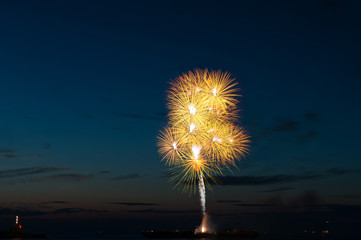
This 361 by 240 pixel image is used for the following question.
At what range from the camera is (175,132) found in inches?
2405

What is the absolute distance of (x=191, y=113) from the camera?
2304 inches

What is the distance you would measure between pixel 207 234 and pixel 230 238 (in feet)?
86.0

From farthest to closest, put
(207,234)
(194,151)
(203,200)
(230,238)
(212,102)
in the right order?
(230,238) → (207,234) → (203,200) → (194,151) → (212,102)

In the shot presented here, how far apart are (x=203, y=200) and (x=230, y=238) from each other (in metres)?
110

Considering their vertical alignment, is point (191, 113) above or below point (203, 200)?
above

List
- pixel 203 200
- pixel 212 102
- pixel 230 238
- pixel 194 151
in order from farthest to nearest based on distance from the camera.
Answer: pixel 230 238 → pixel 203 200 → pixel 194 151 → pixel 212 102

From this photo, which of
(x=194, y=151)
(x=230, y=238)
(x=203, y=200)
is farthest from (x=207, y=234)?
(x=194, y=151)

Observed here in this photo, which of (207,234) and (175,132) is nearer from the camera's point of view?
(175,132)

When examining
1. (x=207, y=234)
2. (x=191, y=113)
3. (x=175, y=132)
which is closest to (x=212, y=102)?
(x=191, y=113)

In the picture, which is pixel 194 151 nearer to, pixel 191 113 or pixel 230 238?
pixel 191 113

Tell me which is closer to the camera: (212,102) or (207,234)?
(212,102)

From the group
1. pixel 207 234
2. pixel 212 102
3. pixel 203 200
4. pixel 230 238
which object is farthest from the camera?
pixel 230 238

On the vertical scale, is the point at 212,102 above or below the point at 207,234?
above

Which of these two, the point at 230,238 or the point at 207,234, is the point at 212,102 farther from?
the point at 230,238
